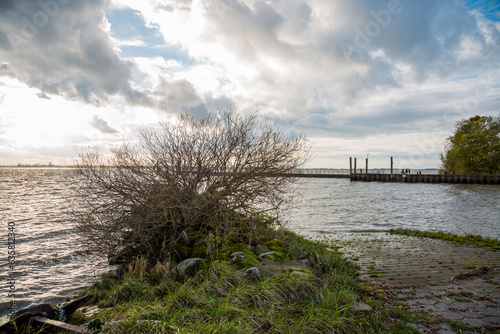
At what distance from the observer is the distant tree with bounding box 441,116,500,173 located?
168 feet

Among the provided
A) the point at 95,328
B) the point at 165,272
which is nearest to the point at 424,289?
the point at 165,272

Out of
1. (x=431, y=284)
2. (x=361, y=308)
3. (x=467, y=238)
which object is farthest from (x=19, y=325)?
(x=467, y=238)

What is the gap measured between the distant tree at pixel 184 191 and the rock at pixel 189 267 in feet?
2.12

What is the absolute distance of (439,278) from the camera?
645 cm

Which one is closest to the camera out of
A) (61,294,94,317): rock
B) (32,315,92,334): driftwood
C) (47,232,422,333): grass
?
(47,232,422,333): grass

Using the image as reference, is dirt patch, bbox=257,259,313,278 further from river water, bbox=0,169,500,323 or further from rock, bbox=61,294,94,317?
rock, bbox=61,294,94,317

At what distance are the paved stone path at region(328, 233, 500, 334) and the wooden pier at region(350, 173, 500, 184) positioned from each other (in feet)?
173

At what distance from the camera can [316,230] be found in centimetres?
1551

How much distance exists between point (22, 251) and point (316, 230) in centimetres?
1318

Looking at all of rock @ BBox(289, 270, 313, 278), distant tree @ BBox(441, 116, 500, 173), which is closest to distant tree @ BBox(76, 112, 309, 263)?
rock @ BBox(289, 270, 313, 278)

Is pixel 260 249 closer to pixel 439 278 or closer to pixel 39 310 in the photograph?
pixel 439 278

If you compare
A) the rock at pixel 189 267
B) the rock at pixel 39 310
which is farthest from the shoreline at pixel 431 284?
the rock at pixel 189 267

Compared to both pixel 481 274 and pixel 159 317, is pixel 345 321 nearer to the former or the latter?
pixel 159 317

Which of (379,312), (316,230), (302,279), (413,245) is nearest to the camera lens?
(379,312)
